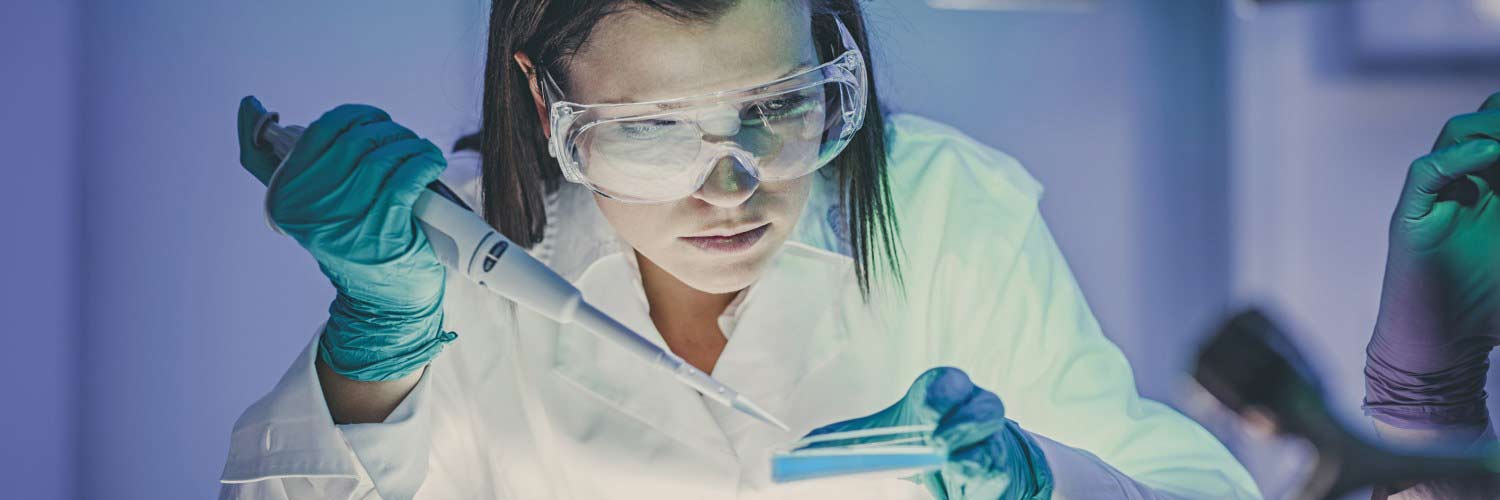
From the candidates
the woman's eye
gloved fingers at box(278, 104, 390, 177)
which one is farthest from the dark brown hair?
gloved fingers at box(278, 104, 390, 177)

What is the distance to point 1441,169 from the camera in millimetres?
1330

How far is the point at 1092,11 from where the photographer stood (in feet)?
8.25

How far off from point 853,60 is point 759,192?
200 millimetres

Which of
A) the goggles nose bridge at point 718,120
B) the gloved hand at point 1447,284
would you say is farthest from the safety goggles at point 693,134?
the gloved hand at point 1447,284

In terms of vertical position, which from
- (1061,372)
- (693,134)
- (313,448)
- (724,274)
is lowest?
(1061,372)

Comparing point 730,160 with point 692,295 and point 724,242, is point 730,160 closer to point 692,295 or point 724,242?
point 724,242

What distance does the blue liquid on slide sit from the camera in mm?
1103

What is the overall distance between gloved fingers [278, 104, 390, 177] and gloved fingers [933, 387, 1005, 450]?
2.39 feet

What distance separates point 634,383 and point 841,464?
611mm

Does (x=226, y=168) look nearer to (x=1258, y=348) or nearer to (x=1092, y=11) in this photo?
(x=1258, y=348)

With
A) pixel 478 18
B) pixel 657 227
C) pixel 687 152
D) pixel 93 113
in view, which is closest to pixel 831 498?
pixel 657 227

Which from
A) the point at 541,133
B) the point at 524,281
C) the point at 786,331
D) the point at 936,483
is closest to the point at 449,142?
the point at 541,133

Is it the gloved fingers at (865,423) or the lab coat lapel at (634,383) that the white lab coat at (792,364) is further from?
the gloved fingers at (865,423)

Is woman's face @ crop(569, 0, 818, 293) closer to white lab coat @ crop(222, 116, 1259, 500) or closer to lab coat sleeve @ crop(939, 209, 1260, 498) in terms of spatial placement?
white lab coat @ crop(222, 116, 1259, 500)
